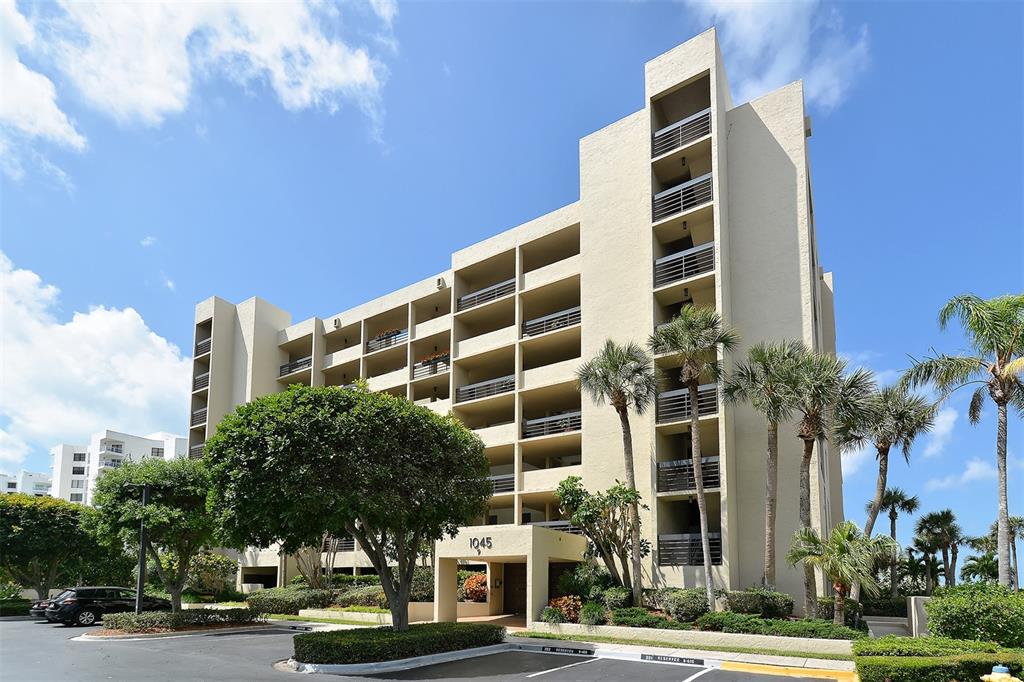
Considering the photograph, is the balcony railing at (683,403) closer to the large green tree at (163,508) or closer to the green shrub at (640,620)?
the green shrub at (640,620)

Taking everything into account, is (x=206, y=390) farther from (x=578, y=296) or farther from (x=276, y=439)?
(x=276, y=439)

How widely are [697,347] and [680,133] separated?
1146 cm

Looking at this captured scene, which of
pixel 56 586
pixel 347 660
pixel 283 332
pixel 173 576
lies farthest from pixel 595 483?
pixel 56 586

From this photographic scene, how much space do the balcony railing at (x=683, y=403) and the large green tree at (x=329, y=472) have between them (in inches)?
479

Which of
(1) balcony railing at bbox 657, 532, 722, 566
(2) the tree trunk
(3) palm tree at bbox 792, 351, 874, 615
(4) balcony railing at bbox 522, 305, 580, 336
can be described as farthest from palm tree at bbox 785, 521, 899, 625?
(4) balcony railing at bbox 522, 305, 580, 336

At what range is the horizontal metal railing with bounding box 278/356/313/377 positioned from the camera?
5359 cm

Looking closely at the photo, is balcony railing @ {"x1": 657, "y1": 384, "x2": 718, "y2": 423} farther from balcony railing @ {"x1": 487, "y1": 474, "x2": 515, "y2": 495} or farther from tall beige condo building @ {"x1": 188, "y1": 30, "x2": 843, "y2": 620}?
balcony railing @ {"x1": 487, "y1": 474, "x2": 515, "y2": 495}

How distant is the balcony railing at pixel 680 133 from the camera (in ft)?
111

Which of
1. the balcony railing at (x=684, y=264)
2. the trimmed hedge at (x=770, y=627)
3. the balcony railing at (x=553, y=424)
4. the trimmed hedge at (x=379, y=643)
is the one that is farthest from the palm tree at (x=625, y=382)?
the trimmed hedge at (x=379, y=643)

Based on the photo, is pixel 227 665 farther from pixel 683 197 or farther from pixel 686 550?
pixel 683 197

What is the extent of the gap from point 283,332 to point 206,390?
690 centimetres

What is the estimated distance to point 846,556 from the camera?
75.5 ft

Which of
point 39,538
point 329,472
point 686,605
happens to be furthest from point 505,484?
point 39,538

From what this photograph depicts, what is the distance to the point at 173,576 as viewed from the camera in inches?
1259
